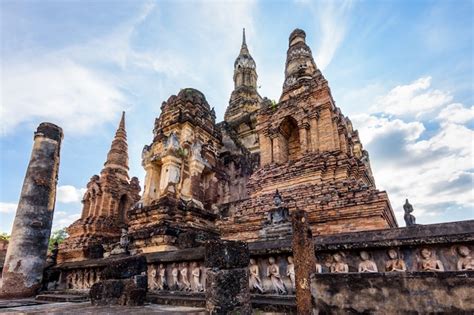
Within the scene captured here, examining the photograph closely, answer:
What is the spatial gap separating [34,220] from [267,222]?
6.64 m

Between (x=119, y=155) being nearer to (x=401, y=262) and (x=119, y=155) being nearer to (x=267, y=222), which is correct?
(x=267, y=222)

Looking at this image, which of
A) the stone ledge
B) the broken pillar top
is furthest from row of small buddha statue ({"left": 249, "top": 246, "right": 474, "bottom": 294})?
the broken pillar top

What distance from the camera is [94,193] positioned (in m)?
19.0

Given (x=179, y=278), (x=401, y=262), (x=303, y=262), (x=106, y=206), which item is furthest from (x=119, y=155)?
(x=401, y=262)

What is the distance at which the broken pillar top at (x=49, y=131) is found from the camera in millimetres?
9398

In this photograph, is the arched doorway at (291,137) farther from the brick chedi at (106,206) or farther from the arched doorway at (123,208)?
the arched doorway at (123,208)

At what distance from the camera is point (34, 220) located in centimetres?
842

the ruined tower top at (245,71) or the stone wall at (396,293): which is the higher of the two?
the ruined tower top at (245,71)

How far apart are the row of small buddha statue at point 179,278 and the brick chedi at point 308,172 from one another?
2859mm

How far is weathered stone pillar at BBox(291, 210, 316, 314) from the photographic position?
3.38 m

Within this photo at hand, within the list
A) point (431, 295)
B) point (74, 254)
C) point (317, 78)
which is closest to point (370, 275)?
point (431, 295)

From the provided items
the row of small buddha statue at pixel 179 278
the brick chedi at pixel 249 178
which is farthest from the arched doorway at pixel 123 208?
the row of small buddha statue at pixel 179 278

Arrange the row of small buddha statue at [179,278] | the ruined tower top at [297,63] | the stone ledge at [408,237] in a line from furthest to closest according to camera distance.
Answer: the ruined tower top at [297,63]
the row of small buddha statue at [179,278]
the stone ledge at [408,237]

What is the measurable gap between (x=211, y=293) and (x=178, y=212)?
7064mm
